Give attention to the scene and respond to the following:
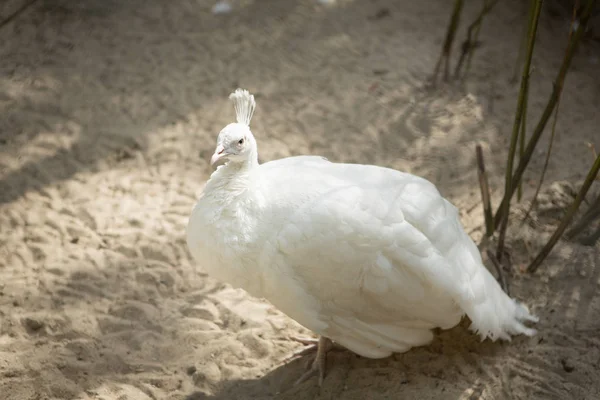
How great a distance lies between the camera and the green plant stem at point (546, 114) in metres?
3.18

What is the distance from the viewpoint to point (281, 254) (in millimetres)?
2803

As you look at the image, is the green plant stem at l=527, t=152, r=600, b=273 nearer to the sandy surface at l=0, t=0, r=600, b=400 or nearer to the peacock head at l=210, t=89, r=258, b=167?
the sandy surface at l=0, t=0, r=600, b=400

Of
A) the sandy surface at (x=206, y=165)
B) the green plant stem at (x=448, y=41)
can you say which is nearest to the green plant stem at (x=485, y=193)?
the sandy surface at (x=206, y=165)

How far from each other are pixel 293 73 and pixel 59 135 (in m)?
1.88

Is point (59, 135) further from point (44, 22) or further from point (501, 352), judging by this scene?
point (501, 352)

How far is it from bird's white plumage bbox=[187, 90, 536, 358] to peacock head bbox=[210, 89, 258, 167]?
0.09ft

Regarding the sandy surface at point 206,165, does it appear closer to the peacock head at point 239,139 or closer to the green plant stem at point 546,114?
the green plant stem at point 546,114

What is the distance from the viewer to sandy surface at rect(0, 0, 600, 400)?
3201mm

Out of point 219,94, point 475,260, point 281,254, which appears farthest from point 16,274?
point 475,260

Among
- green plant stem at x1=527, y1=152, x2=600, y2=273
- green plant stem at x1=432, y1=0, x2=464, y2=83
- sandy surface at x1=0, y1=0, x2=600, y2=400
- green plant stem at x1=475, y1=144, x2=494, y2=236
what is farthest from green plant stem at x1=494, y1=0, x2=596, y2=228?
green plant stem at x1=432, y1=0, x2=464, y2=83

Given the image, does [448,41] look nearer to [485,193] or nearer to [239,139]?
[485,193]

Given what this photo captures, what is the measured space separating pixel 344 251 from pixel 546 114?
136cm

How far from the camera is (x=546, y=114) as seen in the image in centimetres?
331

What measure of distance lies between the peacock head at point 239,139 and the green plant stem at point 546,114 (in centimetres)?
148
